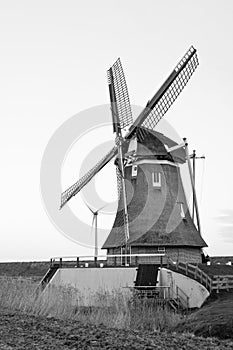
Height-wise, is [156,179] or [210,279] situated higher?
[156,179]

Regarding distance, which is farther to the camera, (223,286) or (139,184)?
(139,184)

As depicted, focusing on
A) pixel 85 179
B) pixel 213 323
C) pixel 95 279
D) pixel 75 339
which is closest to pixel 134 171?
pixel 85 179

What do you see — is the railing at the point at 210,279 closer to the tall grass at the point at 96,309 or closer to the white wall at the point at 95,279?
the tall grass at the point at 96,309

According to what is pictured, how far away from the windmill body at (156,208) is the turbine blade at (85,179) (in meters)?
1.04

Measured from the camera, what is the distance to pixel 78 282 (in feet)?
81.0

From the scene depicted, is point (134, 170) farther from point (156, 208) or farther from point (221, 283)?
point (221, 283)

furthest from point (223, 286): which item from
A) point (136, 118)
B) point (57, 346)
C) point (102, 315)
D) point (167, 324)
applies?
point (57, 346)

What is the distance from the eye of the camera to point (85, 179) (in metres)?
27.9

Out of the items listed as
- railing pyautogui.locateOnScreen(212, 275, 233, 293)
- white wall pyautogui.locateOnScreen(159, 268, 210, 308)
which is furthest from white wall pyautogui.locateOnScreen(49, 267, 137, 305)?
railing pyautogui.locateOnScreen(212, 275, 233, 293)

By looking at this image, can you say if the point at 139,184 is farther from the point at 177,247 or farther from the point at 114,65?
the point at 114,65

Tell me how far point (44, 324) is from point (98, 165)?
58.1 feet

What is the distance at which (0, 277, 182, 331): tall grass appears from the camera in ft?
45.6

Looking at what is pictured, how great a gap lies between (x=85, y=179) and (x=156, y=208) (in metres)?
4.35

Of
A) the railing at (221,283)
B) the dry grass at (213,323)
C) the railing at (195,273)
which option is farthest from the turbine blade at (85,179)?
the dry grass at (213,323)
